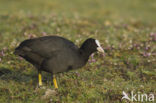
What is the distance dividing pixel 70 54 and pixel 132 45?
13.8 feet

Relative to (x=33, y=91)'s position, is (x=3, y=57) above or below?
above

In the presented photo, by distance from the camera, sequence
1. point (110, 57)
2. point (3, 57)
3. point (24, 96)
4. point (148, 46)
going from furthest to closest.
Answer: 1. point (148, 46)
2. point (110, 57)
3. point (3, 57)
4. point (24, 96)

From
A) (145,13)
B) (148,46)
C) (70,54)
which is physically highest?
(145,13)

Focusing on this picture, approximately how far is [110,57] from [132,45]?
3.95ft

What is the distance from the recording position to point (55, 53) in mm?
6363

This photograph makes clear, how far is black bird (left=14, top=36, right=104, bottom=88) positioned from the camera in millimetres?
6312

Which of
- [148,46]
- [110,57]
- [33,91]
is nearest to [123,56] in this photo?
[110,57]

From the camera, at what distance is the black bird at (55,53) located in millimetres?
6312

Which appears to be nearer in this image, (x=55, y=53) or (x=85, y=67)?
(x=55, y=53)

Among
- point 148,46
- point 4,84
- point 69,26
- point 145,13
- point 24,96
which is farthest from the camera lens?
point 145,13

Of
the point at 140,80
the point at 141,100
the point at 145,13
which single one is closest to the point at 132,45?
the point at 140,80

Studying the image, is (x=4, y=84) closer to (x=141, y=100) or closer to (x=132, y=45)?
(x=141, y=100)

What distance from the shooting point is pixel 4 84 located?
6.75 m

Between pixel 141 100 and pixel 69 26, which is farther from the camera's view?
pixel 69 26
